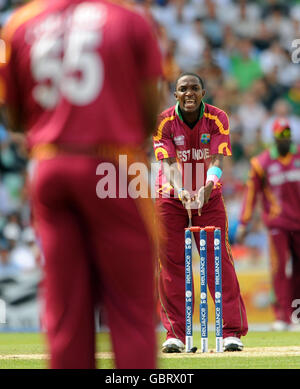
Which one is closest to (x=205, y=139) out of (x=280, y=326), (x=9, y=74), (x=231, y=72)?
(x=9, y=74)

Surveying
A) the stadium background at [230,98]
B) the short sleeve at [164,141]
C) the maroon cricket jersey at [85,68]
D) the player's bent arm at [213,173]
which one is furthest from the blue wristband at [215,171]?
the stadium background at [230,98]

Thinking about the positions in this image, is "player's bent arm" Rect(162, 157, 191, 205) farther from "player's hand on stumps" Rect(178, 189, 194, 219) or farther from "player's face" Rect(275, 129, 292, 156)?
"player's face" Rect(275, 129, 292, 156)

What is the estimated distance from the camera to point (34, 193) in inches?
167

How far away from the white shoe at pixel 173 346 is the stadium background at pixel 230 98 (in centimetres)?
560

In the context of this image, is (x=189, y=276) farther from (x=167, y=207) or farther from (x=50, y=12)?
(x=50, y=12)

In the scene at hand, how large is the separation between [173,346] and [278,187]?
4.55 m

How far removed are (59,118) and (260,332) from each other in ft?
25.2

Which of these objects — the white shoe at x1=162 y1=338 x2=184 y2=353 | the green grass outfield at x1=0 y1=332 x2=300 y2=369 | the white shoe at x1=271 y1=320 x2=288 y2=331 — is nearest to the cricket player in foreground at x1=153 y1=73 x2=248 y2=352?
the white shoe at x1=162 y1=338 x2=184 y2=353

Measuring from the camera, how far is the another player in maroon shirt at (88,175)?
4188mm

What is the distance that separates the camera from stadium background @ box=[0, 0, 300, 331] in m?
14.4

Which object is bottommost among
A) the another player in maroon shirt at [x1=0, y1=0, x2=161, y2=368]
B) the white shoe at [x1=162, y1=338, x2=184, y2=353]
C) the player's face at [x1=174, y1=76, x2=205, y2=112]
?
the white shoe at [x1=162, y1=338, x2=184, y2=353]

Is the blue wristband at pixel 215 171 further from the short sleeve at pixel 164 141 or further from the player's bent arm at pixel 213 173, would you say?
the short sleeve at pixel 164 141

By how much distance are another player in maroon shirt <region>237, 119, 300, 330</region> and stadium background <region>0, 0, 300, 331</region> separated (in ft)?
4.97
